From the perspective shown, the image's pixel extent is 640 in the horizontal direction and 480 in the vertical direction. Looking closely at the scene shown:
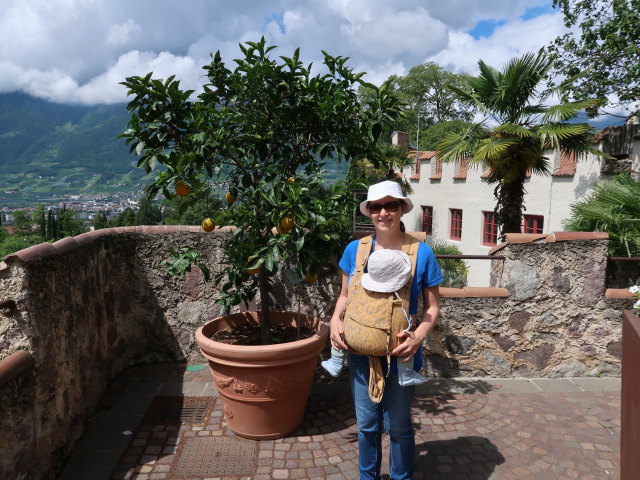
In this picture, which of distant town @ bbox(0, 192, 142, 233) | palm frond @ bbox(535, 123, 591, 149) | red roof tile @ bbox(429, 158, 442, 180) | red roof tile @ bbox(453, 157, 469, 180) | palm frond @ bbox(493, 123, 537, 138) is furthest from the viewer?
red roof tile @ bbox(429, 158, 442, 180)

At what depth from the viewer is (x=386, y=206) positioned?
2.20 m

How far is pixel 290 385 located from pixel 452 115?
34.3m

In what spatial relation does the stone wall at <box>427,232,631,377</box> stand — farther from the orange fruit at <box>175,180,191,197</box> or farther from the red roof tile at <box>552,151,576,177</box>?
the red roof tile at <box>552,151,576,177</box>

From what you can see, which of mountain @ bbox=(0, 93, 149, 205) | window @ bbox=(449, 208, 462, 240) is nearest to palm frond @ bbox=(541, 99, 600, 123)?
window @ bbox=(449, 208, 462, 240)

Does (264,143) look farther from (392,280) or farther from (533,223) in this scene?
(533,223)

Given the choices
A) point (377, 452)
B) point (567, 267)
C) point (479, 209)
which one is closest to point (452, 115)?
point (479, 209)

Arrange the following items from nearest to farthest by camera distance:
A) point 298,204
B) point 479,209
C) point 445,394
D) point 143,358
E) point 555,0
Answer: point 298,204
point 445,394
point 143,358
point 555,0
point 479,209

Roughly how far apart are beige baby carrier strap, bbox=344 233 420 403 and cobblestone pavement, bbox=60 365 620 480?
0.94m

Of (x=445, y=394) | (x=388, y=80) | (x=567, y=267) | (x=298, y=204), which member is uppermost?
(x=388, y=80)

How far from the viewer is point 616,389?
3.86m

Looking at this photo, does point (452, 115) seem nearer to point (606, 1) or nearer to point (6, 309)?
point (606, 1)

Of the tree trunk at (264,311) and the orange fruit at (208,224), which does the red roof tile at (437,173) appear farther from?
the orange fruit at (208,224)

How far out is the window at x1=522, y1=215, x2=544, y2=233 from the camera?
47.1 ft

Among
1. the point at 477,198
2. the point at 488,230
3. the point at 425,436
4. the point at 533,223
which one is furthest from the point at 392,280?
the point at 477,198
